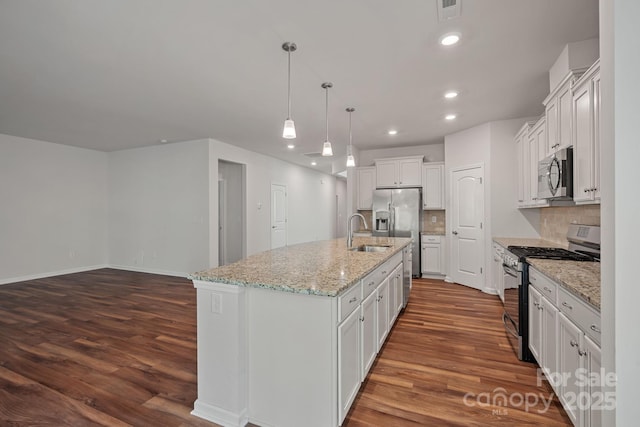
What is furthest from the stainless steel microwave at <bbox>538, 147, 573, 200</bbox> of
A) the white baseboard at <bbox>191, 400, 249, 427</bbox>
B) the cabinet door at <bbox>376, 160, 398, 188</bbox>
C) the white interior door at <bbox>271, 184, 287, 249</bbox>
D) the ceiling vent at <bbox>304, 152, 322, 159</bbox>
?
the white interior door at <bbox>271, 184, 287, 249</bbox>

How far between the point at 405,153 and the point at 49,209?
282 inches

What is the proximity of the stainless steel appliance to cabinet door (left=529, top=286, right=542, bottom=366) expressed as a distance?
310 cm

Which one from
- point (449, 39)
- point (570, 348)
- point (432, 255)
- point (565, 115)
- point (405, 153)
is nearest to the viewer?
point (570, 348)

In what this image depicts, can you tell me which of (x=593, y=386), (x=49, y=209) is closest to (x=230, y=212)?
(x=49, y=209)

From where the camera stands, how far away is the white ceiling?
204cm

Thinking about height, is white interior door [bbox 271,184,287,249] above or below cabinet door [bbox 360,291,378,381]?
above

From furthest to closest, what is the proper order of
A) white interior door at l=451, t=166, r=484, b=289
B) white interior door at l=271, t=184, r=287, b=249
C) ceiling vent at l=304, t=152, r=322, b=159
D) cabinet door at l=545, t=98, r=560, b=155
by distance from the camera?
white interior door at l=271, t=184, r=287, b=249 → ceiling vent at l=304, t=152, r=322, b=159 → white interior door at l=451, t=166, r=484, b=289 → cabinet door at l=545, t=98, r=560, b=155

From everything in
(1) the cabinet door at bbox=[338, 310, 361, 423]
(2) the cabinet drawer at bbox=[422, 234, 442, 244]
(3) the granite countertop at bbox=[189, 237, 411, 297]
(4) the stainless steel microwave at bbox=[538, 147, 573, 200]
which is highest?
(4) the stainless steel microwave at bbox=[538, 147, 573, 200]

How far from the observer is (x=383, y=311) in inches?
101

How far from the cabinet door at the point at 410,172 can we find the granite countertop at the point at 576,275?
3507 mm

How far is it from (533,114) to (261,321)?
187 inches

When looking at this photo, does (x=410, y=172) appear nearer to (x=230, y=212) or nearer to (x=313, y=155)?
(x=313, y=155)

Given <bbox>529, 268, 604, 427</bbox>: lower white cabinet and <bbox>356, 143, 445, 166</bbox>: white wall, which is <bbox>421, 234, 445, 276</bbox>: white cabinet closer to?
<bbox>356, 143, 445, 166</bbox>: white wall

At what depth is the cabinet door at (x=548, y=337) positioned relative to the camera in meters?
1.83
